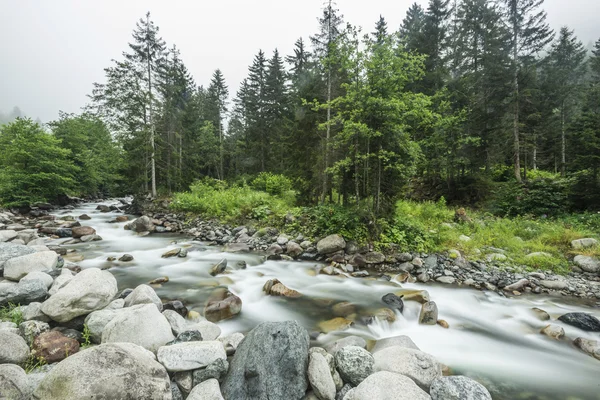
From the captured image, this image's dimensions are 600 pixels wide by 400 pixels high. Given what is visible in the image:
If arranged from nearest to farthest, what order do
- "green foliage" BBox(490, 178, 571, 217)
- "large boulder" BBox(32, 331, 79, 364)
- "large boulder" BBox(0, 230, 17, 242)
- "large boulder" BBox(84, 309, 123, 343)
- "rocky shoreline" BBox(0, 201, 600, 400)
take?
"rocky shoreline" BBox(0, 201, 600, 400)
"large boulder" BBox(32, 331, 79, 364)
"large boulder" BBox(84, 309, 123, 343)
"large boulder" BBox(0, 230, 17, 242)
"green foliage" BBox(490, 178, 571, 217)

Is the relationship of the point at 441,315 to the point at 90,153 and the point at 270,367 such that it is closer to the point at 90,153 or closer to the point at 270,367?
the point at 270,367

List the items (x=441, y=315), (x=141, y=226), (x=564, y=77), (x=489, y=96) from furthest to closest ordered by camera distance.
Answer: (x=564, y=77) < (x=489, y=96) < (x=141, y=226) < (x=441, y=315)

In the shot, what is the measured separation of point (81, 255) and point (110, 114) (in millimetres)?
18057

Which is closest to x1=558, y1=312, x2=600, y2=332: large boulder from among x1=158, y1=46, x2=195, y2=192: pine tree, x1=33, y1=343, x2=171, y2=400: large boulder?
x1=33, y1=343, x2=171, y2=400: large boulder

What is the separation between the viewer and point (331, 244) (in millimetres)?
8742

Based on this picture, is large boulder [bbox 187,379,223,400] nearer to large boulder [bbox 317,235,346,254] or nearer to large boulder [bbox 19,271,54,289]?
large boulder [bbox 19,271,54,289]

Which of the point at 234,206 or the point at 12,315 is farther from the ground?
the point at 234,206

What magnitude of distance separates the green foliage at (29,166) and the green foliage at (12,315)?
49.2ft

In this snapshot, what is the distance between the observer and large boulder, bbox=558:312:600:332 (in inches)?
196

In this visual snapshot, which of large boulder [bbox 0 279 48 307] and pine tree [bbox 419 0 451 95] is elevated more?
pine tree [bbox 419 0 451 95]

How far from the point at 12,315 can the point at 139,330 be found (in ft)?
6.90

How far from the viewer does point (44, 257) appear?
5.46 meters

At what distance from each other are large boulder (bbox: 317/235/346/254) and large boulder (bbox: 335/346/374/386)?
535cm

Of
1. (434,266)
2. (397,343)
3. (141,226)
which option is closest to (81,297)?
(397,343)
